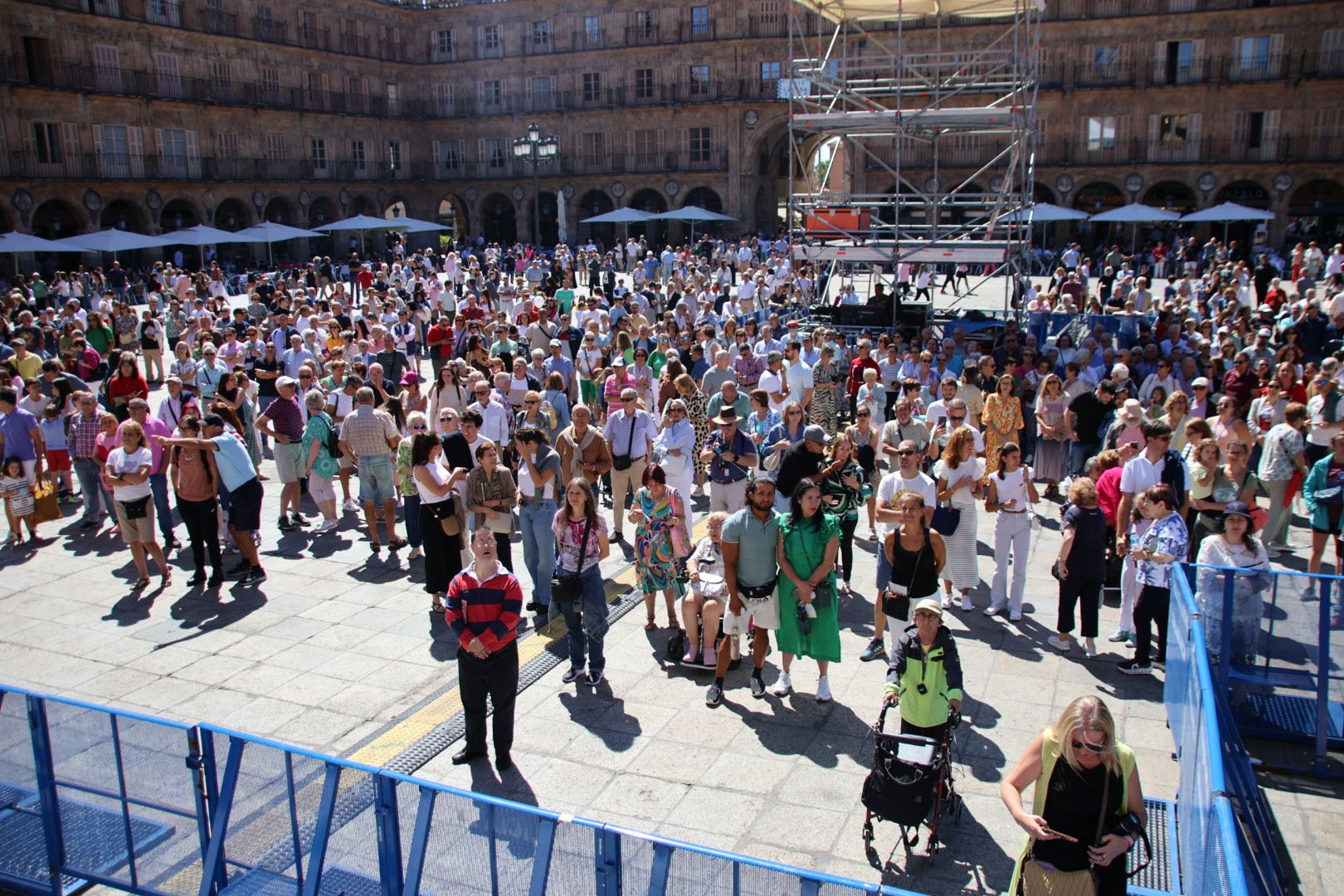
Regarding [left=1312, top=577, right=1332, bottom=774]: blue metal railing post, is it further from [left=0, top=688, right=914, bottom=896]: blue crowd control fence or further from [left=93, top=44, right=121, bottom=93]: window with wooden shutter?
[left=93, top=44, right=121, bottom=93]: window with wooden shutter

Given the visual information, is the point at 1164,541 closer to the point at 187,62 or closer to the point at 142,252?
the point at 142,252

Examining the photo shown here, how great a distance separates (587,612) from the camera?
6922 millimetres

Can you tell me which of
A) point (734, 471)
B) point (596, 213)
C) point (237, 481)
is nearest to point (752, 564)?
point (734, 471)

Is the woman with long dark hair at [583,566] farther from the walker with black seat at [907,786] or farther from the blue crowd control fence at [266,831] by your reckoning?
the blue crowd control fence at [266,831]

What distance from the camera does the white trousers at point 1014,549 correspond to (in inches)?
Result: 307

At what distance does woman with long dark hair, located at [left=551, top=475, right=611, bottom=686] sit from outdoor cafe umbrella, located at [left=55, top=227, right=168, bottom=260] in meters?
26.9

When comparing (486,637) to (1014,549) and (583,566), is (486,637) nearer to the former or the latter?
(583,566)

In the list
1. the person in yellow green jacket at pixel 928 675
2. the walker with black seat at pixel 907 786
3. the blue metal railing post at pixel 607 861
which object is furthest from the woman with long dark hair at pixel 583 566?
the blue metal railing post at pixel 607 861

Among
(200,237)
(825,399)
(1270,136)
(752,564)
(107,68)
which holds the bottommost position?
(752,564)

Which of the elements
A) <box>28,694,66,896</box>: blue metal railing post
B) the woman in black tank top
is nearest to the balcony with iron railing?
<box>28,694,66,896</box>: blue metal railing post

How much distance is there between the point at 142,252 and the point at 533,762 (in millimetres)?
36633

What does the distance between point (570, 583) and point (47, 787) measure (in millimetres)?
3029

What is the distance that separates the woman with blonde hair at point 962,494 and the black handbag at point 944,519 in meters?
0.06

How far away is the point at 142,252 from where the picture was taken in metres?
36.8
